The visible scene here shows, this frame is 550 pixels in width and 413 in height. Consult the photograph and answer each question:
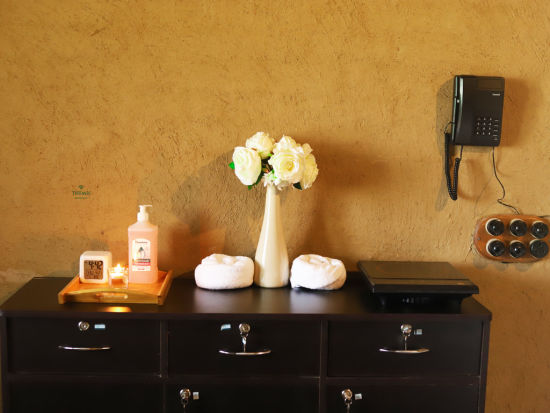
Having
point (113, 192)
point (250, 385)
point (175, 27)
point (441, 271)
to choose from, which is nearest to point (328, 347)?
point (250, 385)

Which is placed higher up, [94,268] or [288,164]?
[288,164]

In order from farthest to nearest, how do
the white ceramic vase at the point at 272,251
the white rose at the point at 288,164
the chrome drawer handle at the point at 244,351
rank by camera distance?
1. the white ceramic vase at the point at 272,251
2. the white rose at the point at 288,164
3. the chrome drawer handle at the point at 244,351

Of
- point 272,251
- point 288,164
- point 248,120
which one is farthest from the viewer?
point 248,120

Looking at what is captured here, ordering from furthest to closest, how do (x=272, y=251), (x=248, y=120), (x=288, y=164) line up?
(x=248, y=120) < (x=272, y=251) < (x=288, y=164)

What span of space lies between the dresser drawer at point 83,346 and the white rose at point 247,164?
530mm

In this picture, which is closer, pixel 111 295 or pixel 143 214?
pixel 111 295

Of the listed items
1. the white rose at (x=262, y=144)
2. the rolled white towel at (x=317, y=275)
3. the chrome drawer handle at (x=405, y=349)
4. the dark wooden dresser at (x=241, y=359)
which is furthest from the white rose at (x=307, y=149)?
the chrome drawer handle at (x=405, y=349)

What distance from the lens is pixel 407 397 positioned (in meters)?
1.68

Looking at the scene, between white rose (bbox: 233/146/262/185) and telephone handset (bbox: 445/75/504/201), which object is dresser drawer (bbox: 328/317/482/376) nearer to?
white rose (bbox: 233/146/262/185)

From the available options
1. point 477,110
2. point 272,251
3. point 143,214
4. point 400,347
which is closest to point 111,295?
point 143,214

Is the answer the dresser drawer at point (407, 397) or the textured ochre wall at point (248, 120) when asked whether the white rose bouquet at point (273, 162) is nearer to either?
the textured ochre wall at point (248, 120)

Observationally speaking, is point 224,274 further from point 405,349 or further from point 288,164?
point 405,349

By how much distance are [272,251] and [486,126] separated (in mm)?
873

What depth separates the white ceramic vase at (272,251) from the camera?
6.10 feet
